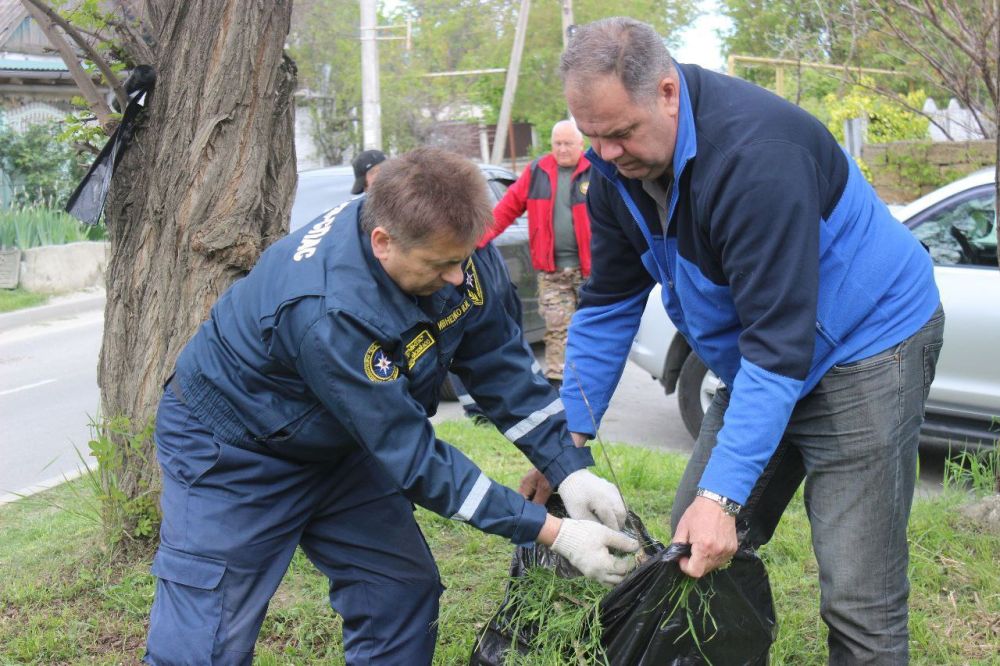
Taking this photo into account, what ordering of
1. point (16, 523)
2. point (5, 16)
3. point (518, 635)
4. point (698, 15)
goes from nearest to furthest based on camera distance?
point (518, 635), point (16, 523), point (5, 16), point (698, 15)

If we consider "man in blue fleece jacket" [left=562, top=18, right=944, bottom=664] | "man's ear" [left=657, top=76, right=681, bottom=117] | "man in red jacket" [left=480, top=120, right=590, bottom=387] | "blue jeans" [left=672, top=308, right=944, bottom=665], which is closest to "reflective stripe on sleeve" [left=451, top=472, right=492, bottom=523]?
"man in blue fleece jacket" [left=562, top=18, right=944, bottom=664]

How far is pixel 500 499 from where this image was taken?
→ 2.48 meters

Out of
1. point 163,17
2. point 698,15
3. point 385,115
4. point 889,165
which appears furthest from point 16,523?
point 698,15

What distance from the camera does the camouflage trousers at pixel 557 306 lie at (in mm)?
7203

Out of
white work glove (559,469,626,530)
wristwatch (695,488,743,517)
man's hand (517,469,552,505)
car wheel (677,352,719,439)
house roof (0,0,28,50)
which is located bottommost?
car wheel (677,352,719,439)

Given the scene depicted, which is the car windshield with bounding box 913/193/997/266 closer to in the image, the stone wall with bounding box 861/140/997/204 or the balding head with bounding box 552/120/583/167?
the balding head with bounding box 552/120/583/167

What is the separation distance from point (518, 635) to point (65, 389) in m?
6.93

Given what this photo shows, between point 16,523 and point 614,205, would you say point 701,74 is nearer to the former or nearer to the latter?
point 614,205

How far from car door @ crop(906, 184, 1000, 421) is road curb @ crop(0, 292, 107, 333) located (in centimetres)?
999

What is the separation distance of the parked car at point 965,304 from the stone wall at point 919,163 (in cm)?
393

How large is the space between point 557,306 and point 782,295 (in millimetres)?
5087

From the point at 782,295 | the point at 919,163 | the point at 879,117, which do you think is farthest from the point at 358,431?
the point at 879,117

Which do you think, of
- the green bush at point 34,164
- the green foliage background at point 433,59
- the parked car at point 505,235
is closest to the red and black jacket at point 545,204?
the parked car at point 505,235

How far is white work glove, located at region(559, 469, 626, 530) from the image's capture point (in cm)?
279
